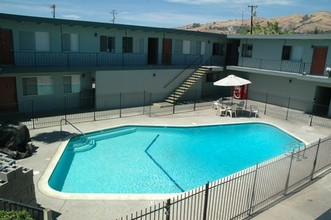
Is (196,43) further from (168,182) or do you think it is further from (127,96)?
(168,182)

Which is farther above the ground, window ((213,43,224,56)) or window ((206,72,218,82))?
window ((213,43,224,56))

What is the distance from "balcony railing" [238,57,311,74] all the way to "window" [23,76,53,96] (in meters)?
18.5

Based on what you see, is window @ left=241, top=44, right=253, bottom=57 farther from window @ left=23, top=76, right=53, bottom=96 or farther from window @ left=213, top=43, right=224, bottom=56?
window @ left=23, top=76, right=53, bottom=96

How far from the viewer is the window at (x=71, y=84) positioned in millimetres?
22322

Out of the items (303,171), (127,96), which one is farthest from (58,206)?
(127,96)

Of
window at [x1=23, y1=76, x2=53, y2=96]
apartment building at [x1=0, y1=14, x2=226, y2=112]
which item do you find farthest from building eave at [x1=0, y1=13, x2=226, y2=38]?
window at [x1=23, y1=76, x2=53, y2=96]

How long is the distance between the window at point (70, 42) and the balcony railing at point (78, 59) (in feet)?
1.40

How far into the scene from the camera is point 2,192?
7.70m

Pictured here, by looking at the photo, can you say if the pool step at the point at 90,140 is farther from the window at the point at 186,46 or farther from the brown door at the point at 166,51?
the window at the point at 186,46

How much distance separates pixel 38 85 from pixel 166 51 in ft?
39.1

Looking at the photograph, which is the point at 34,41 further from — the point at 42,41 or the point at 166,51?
the point at 166,51

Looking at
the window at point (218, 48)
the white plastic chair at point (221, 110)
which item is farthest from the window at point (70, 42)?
the window at point (218, 48)

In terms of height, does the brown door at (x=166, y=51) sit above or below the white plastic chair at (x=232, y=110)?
above

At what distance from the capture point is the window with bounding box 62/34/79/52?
70.1ft
